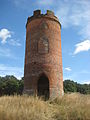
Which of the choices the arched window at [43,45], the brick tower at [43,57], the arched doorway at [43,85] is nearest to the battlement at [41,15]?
the brick tower at [43,57]

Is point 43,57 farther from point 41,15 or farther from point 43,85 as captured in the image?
point 41,15

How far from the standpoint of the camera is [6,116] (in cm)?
617

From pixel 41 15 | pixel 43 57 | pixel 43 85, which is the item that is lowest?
pixel 43 85

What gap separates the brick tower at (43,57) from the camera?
41.3 ft

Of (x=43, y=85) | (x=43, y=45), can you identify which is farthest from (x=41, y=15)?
(x=43, y=85)

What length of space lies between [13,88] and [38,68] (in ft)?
98.5

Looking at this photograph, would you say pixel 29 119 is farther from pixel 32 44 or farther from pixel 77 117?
pixel 32 44

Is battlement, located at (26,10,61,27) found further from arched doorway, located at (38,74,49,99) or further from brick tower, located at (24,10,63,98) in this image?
arched doorway, located at (38,74,49,99)

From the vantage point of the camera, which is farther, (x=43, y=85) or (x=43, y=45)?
(x=43, y=85)

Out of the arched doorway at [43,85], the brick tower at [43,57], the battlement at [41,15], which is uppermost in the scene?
the battlement at [41,15]

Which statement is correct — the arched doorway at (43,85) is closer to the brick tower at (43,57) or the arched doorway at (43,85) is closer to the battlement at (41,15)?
the brick tower at (43,57)

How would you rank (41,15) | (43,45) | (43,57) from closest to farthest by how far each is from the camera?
(43,57) < (43,45) < (41,15)

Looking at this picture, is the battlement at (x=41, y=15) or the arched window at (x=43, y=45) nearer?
the arched window at (x=43, y=45)

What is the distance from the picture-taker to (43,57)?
1303 cm
